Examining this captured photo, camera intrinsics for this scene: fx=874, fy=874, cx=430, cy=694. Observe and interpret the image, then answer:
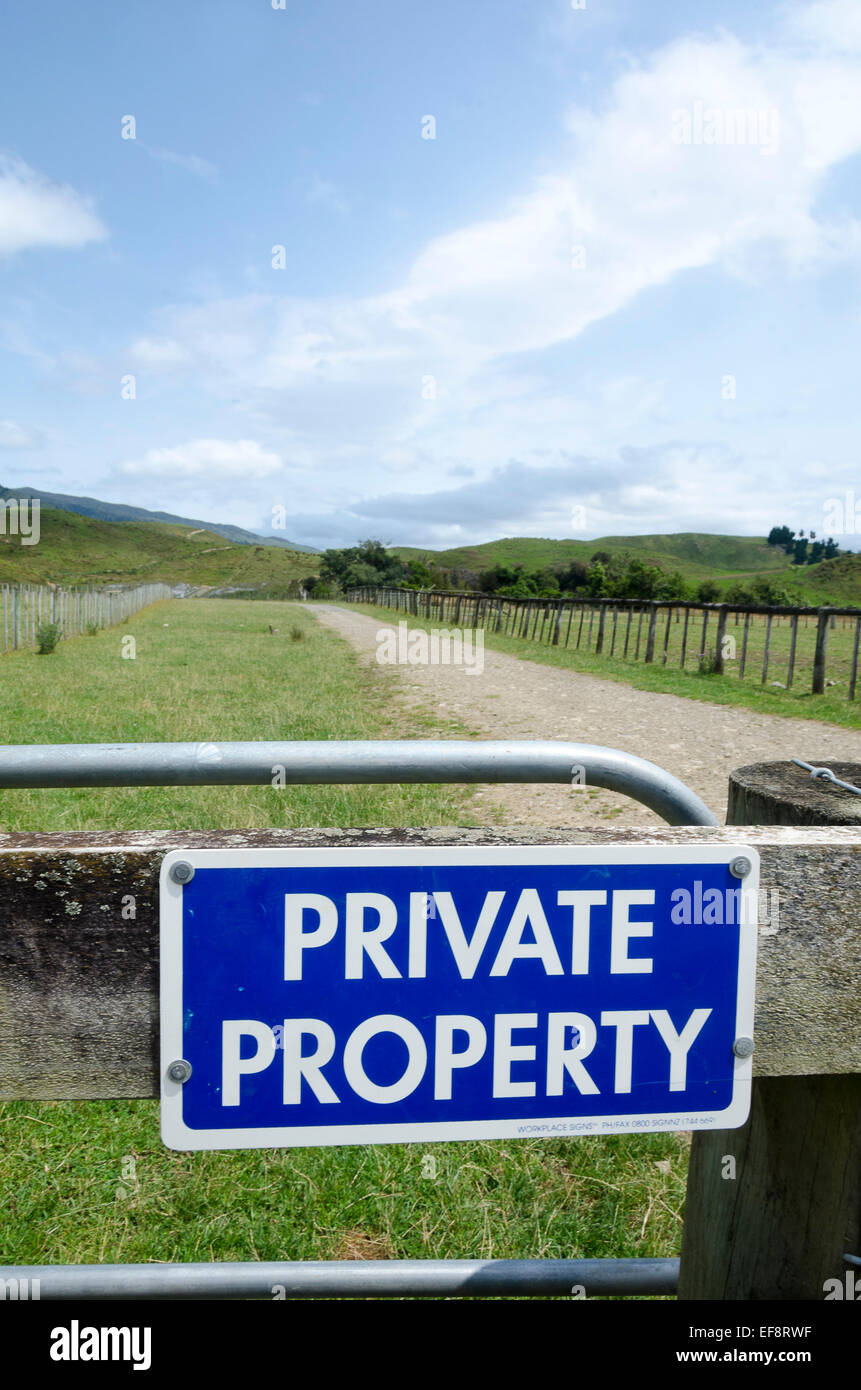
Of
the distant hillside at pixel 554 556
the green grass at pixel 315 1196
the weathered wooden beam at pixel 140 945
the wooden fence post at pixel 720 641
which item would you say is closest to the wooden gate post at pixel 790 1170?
the weathered wooden beam at pixel 140 945

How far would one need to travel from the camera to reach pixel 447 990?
90 centimetres

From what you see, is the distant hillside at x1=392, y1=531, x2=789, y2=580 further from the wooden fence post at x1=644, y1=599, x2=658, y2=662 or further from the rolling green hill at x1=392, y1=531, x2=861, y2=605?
the wooden fence post at x1=644, y1=599, x2=658, y2=662

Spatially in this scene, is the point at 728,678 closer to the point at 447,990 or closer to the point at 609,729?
the point at 609,729

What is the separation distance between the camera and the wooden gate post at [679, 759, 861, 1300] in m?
0.99

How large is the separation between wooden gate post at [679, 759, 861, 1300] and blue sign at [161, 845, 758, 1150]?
0.38ft

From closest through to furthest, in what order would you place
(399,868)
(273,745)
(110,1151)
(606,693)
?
(399,868), (273,745), (110,1151), (606,693)

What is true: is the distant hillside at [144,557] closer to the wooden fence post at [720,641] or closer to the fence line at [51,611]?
the fence line at [51,611]

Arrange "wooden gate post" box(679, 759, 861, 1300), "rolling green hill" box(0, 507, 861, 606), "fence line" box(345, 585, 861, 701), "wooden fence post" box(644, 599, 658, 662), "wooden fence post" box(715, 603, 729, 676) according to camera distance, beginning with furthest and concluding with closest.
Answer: "rolling green hill" box(0, 507, 861, 606), "wooden fence post" box(644, 599, 658, 662), "wooden fence post" box(715, 603, 729, 676), "fence line" box(345, 585, 861, 701), "wooden gate post" box(679, 759, 861, 1300)

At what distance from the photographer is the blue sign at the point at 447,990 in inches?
34.8

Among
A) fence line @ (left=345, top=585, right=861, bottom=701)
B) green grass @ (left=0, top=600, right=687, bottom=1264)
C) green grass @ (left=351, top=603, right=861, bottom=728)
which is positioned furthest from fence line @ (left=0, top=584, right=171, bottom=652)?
green grass @ (left=0, top=600, right=687, bottom=1264)
